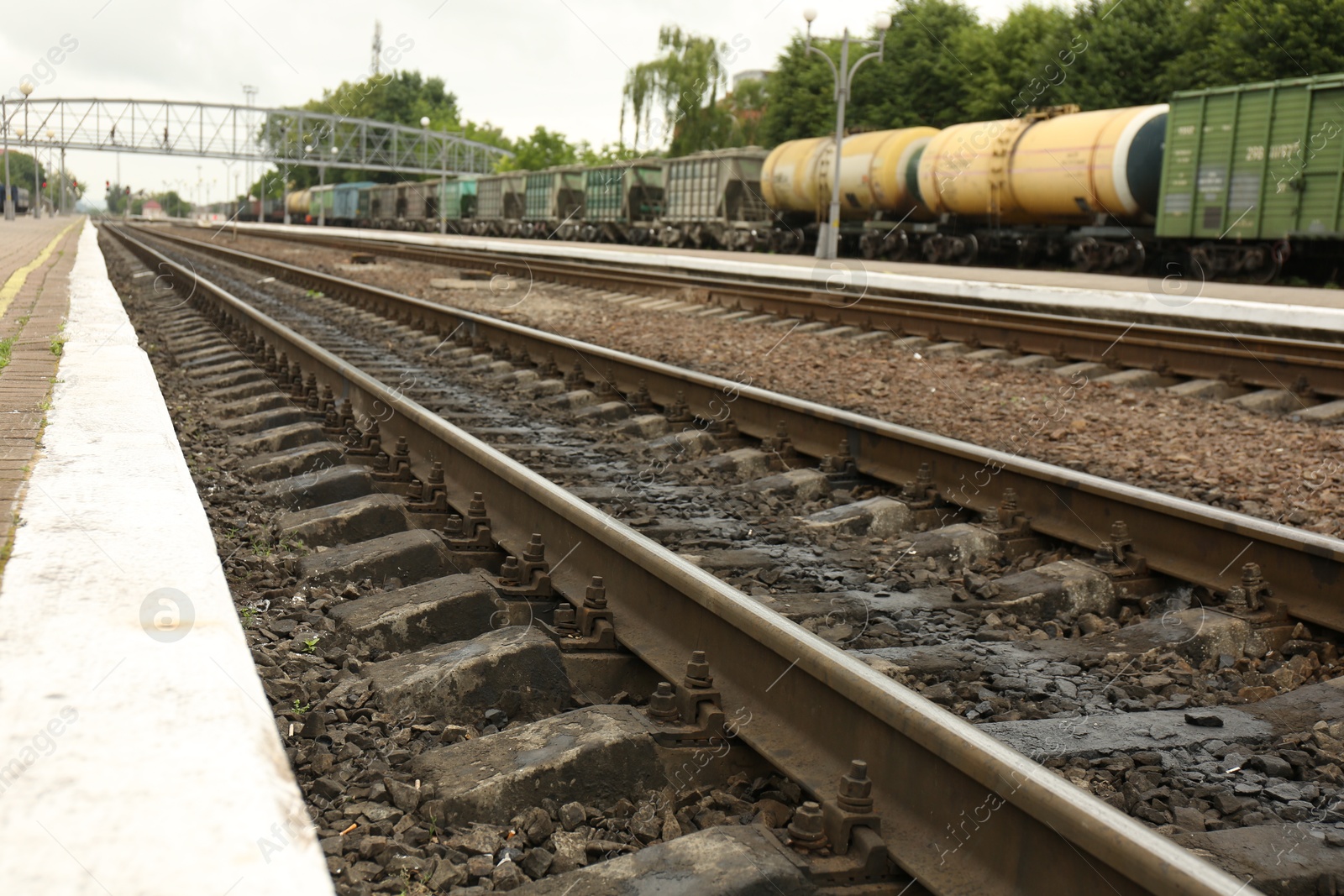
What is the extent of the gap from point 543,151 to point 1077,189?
5014 cm

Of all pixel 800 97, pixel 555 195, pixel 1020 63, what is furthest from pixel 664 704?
pixel 800 97

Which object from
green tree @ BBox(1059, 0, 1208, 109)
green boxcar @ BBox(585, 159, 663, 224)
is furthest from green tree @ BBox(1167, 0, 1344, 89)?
green boxcar @ BBox(585, 159, 663, 224)

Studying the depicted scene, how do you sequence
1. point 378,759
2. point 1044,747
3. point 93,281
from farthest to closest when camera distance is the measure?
point 93,281, point 1044,747, point 378,759

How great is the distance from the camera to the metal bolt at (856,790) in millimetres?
2398

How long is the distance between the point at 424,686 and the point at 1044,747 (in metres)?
1.54

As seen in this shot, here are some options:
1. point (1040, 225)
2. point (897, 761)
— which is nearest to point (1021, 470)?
point (897, 761)

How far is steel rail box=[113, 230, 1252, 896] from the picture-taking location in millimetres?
2039

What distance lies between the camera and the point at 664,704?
2961mm

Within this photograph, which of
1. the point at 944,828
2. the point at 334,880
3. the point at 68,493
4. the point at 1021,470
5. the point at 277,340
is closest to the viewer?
the point at 334,880

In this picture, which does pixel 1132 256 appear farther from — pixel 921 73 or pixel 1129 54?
pixel 921 73

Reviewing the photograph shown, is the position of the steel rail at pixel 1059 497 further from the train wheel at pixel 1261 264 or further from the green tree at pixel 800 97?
the green tree at pixel 800 97

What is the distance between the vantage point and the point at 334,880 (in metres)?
2.18

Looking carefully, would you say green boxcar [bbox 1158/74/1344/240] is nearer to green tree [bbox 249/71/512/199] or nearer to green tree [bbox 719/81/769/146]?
green tree [bbox 719/81/769/146]

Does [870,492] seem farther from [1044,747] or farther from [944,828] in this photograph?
[944,828]
